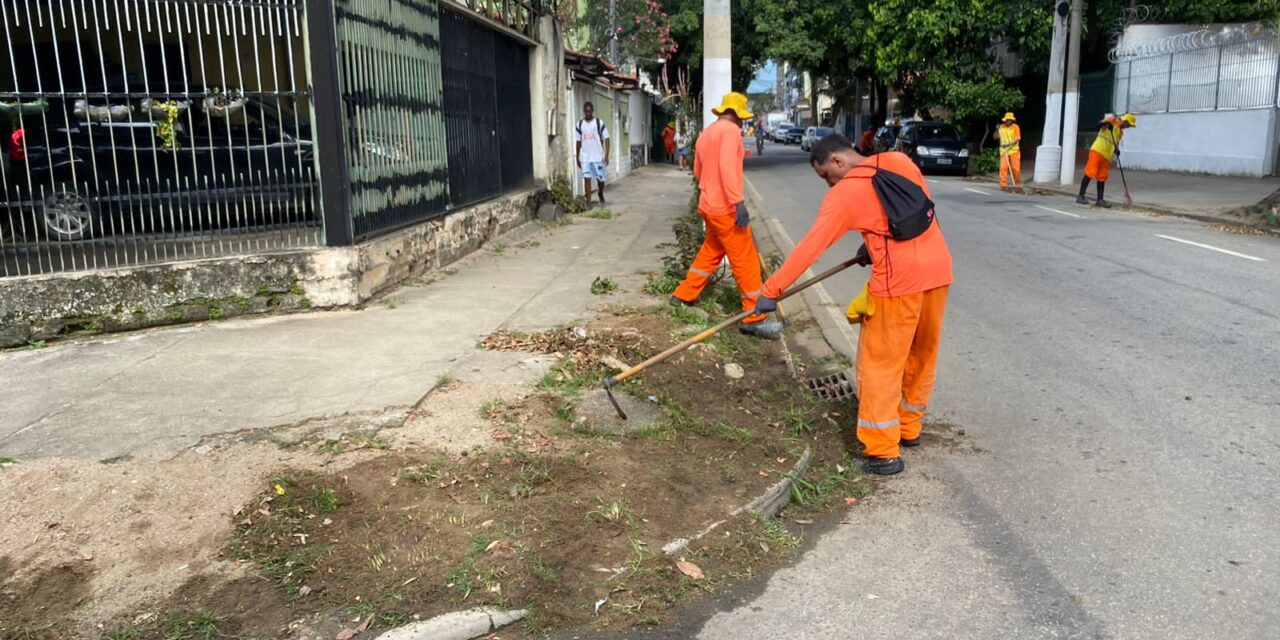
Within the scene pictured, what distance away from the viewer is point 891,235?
4.34 meters

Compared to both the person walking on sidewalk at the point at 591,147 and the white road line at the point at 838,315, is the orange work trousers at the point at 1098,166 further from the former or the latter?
the person walking on sidewalk at the point at 591,147

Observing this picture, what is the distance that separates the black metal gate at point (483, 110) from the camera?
10.0m

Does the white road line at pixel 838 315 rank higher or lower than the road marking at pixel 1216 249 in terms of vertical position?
lower

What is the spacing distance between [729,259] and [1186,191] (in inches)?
566

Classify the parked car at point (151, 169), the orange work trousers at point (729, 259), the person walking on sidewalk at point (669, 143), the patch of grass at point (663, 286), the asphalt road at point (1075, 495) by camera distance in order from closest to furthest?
1. the asphalt road at point (1075, 495)
2. the parked car at point (151, 169)
3. the orange work trousers at point (729, 259)
4. the patch of grass at point (663, 286)
5. the person walking on sidewalk at point (669, 143)

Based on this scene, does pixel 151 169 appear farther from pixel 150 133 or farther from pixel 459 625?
pixel 459 625

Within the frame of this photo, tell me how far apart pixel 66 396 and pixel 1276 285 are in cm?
967

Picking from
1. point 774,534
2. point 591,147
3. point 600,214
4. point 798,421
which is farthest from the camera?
point 591,147

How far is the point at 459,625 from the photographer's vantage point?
10.2 feet

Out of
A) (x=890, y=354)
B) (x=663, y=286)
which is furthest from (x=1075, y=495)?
(x=663, y=286)

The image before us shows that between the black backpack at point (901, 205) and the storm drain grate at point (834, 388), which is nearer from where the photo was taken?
the black backpack at point (901, 205)

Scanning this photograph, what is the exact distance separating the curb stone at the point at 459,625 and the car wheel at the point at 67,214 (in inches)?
189

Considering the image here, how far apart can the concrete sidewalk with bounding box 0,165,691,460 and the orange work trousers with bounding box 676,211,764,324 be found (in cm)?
76

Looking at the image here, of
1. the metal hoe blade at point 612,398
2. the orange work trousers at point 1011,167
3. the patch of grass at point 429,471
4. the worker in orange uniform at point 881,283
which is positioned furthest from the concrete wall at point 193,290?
the orange work trousers at point 1011,167
